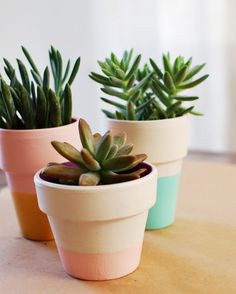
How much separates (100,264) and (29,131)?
198 millimetres

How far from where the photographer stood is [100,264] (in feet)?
1.82

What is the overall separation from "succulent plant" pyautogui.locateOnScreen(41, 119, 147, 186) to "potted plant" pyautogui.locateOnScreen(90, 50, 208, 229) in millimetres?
109

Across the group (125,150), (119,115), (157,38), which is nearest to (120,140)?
(125,150)

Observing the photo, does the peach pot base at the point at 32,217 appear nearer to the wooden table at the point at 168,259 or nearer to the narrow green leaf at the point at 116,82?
the wooden table at the point at 168,259

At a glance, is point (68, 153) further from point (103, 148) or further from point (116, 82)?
point (116, 82)

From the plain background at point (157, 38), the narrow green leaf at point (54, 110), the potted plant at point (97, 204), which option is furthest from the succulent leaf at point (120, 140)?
the plain background at point (157, 38)

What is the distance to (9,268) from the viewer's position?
0.60 m

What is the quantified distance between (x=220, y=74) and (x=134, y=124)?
1493 mm

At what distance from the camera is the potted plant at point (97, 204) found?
0.52 meters

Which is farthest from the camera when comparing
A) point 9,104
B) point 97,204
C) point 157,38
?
point 157,38

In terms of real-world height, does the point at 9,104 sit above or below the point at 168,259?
above

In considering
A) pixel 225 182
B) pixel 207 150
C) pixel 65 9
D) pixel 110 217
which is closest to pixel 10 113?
pixel 110 217

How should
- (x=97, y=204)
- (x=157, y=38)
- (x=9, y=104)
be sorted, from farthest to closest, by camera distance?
1. (x=157, y=38)
2. (x=9, y=104)
3. (x=97, y=204)

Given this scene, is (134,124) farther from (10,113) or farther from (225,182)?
(225,182)
